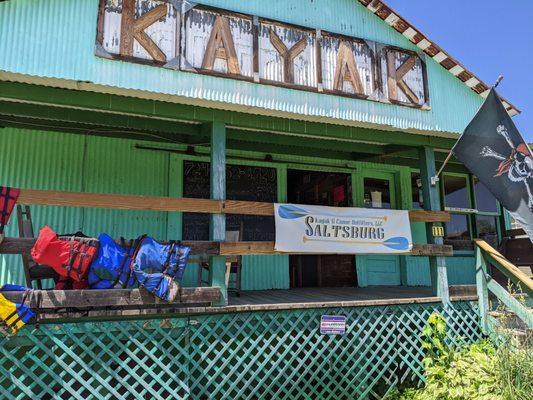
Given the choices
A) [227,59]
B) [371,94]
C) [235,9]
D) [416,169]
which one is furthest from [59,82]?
[416,169]

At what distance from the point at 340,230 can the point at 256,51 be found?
250cm

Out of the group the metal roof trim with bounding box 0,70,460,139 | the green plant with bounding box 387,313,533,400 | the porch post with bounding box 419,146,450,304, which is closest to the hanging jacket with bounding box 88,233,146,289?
the metal roof trim with bounding box 0,70,460,139

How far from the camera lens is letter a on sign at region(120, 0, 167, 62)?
4824 millimetres

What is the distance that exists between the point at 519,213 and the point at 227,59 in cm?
422

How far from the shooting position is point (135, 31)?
4898mm

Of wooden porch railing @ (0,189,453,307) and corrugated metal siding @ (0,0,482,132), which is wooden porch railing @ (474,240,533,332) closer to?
corrugated metal siding @ (0,0,482,132)

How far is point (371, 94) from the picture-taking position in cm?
603

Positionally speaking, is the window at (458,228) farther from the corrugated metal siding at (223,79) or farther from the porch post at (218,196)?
the porch post at (218,196)

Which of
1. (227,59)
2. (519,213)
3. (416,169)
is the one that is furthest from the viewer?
(416,169)

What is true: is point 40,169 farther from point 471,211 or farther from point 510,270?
point 471,211

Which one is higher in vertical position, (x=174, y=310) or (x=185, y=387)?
(x=174, y=310)

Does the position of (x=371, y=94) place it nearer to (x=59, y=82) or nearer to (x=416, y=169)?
(x=416, y=169)

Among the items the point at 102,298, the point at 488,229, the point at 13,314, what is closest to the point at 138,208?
the point at 102,298

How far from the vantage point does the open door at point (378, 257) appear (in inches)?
322
